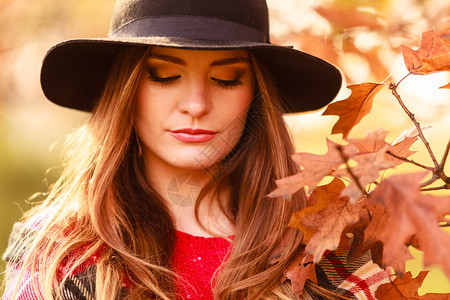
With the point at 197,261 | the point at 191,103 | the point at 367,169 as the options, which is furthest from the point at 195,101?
the point at 367,169

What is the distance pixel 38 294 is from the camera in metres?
1.73

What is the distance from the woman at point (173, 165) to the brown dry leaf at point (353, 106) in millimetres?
423

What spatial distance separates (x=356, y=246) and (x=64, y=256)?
95 centimetres

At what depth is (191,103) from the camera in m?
1.83

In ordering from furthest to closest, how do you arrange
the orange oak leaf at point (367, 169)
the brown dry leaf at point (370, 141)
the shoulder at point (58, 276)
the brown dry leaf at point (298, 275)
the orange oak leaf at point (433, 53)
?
the shoulder at point (58, 276), the brown dry leaf at point (298, 275), the orange oak leaf at point (433, 53), the brown dry leaf at point (370, 141), the orange oak leaf at point (367, 169)

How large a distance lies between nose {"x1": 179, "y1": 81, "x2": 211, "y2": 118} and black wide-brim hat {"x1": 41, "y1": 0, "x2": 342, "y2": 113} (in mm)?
156

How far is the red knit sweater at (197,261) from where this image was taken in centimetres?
187

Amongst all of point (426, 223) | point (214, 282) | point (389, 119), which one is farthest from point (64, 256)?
point (389, 119)

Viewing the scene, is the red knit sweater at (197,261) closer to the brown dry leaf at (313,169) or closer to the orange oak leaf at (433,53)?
the brown dry leaf at (313,169)

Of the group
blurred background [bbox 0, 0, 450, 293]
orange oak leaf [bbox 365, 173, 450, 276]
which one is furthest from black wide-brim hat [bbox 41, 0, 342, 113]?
orange oak leaf [bbox 365, 173, 450, 276]

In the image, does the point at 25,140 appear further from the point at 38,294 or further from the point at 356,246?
the point at 356,246

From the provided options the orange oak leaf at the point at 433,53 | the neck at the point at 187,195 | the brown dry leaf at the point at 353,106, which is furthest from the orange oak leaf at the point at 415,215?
the neck at the point at 187,195

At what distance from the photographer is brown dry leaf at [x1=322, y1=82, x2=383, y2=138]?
142 centimetres

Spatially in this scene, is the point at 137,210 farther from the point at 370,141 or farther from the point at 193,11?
the point at 370,141
